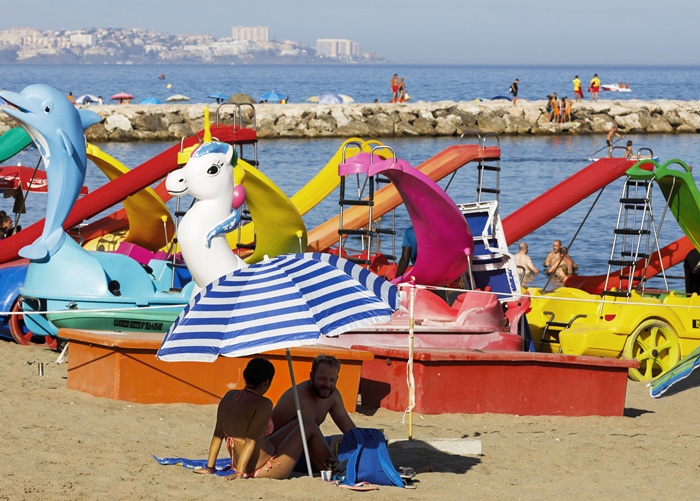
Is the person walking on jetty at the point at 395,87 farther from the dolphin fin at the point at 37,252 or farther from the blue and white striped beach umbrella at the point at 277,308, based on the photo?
the blue and white striped beach umbrella at the point at 277,308

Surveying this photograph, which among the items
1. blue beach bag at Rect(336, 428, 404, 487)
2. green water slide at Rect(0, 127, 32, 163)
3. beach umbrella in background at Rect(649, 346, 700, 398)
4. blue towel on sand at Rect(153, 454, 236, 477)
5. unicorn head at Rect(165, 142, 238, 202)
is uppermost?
unicorn head at Rect(165, 142, 238, 202)

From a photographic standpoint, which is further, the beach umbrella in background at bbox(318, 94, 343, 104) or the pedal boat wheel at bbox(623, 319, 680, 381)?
the beach umbrella in background at bbox(318, 94, 343, 104)

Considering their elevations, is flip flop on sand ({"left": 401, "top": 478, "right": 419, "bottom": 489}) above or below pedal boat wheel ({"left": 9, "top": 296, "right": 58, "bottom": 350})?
above

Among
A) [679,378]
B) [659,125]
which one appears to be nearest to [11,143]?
[679,378]

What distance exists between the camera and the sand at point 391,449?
7414 mm

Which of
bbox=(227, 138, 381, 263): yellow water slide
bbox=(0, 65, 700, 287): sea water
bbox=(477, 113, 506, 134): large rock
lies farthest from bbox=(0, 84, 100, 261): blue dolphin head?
bbox=(477, 113, 506, 134): large rock

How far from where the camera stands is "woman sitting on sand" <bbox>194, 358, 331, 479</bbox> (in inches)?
295

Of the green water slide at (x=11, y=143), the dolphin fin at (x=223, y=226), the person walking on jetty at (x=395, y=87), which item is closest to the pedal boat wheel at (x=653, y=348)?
the dolphin fin at (x=223, y=226)

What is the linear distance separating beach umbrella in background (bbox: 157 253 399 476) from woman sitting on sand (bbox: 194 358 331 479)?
0.51 metres

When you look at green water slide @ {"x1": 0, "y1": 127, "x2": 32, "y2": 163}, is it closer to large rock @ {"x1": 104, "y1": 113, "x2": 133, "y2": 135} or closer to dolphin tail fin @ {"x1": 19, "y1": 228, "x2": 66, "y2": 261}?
dolphin tail fin @ {"x1": 19, "y1": 228, "x2": 66, "y2": 261}

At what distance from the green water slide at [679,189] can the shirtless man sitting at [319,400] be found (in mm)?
6586

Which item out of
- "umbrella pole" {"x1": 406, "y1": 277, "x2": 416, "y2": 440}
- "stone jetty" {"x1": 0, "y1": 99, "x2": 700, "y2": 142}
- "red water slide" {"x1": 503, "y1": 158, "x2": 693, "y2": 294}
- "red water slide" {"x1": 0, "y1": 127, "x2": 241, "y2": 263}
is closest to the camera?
"umbrella pole" {"x1": 406, "y1": 277, "x2": 416, "y2": 440}

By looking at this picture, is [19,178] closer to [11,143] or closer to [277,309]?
[11,143]

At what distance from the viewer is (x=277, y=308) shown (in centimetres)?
689
